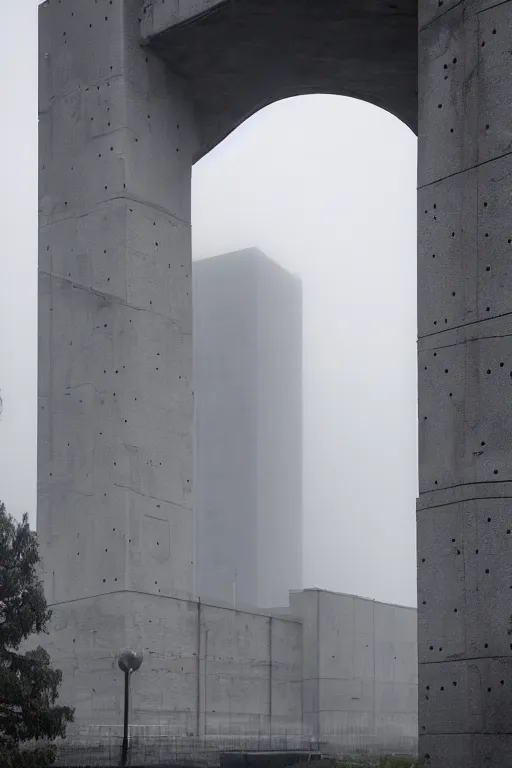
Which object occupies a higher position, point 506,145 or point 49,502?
point 506,145

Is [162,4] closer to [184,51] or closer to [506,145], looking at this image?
[184,51]

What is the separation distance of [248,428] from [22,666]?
31.1 m

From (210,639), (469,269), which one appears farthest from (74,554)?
(469,269)

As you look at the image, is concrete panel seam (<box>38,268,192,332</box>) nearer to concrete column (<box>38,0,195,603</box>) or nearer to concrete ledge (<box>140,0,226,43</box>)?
concrete column (<box>38,0,195,603</box>)

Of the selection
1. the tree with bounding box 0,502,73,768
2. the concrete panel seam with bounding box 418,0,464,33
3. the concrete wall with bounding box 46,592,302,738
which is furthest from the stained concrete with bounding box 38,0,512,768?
the tree with bounding box 0,502,73,768

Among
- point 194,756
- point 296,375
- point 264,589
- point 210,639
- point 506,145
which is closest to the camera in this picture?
point 506,145

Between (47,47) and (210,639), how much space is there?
9837 millimetres

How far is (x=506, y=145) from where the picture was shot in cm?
1572

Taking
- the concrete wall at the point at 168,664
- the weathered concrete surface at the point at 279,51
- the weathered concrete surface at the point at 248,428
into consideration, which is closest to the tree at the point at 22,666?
the concrete wall at the point at 168,664

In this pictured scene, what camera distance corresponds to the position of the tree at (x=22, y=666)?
573 inches

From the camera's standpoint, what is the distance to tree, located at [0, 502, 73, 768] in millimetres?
14547

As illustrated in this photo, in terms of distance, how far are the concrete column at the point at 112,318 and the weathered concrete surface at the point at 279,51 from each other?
646 millimetres

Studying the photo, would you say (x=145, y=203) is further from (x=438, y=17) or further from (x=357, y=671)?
(x=357, y=671)

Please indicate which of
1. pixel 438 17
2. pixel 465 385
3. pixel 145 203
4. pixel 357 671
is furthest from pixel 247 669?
pixel 438 17
